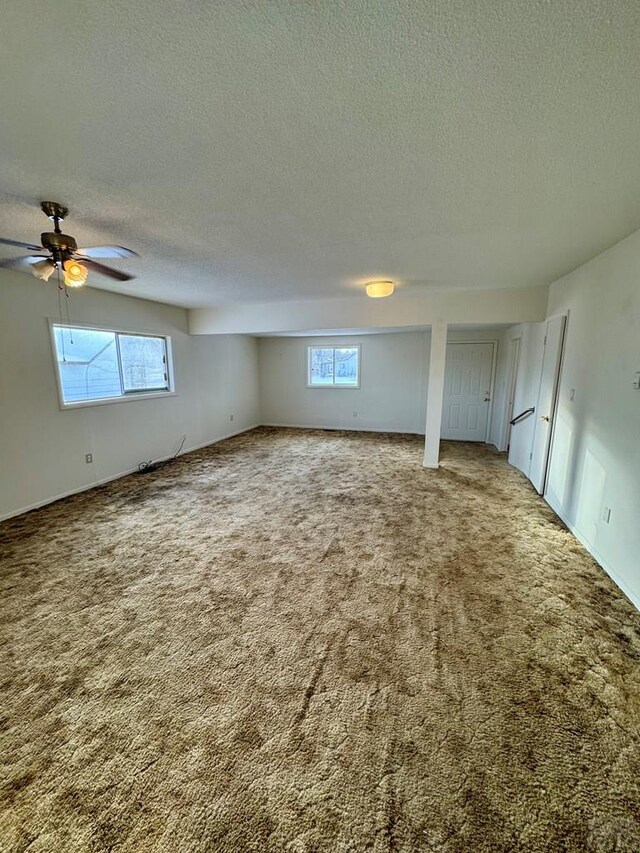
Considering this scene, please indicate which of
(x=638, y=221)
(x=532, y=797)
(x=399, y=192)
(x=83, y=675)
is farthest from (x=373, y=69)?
(x=83, y=675)

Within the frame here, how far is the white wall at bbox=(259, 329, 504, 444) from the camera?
7000 mm

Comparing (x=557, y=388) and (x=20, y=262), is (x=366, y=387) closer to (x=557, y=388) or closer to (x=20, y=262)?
(x=557, y=388)

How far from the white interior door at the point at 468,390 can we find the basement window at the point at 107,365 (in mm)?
5057

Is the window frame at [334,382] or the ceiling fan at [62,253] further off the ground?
the ceiling fan at [62,253]

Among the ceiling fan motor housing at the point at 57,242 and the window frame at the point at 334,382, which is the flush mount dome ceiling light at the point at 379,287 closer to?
the ceiling fan motor housing at the point at 57,242

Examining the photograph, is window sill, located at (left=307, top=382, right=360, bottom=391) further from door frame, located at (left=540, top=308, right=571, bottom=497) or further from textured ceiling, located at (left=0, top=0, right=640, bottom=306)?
textured ceiling, located at (left=0, top=0, right=640, bottom=306)

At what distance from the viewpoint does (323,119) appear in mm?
1290

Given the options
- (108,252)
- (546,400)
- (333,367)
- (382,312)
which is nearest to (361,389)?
(333,367)

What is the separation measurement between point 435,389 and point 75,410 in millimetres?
4548

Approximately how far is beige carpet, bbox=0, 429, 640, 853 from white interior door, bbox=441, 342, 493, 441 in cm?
366

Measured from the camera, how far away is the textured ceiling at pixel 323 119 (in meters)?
0.93

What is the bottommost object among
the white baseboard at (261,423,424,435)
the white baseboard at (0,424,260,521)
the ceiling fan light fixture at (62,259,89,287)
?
the white baseboard at (0,424,260,521)

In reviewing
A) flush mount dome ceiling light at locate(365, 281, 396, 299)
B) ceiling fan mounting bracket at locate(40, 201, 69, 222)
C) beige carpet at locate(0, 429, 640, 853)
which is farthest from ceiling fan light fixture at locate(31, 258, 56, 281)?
flush mount dome ceiling light at locate(365, 281, 396, 299)

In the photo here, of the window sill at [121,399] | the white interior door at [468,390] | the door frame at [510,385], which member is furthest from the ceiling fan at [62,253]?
the white interior door at [468,390]
